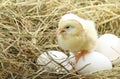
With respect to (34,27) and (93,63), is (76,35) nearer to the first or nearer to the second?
(93,63)

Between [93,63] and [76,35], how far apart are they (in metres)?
0.16

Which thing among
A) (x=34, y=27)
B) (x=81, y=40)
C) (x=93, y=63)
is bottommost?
(x=93, y=63)

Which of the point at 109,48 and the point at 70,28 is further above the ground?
the point at 70,28

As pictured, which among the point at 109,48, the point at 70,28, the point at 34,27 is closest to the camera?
the point at 70,28

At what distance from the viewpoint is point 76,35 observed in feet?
7.25

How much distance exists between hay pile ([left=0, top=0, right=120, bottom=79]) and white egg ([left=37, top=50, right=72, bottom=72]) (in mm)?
38

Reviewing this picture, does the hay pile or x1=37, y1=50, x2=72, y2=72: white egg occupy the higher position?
the hay pile

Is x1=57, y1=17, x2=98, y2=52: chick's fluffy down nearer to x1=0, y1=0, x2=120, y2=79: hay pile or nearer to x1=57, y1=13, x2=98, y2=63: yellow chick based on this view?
x1=57, y1=13, x2=98, y2=63: yellow chick

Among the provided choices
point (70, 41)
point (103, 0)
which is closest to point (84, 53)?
point (70, 41)

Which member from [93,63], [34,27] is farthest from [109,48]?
[34,27]

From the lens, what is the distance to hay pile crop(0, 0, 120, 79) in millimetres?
2252

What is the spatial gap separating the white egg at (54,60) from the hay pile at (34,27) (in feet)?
0.13

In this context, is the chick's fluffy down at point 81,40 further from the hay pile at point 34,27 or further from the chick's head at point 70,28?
the hay pile at point 34,27

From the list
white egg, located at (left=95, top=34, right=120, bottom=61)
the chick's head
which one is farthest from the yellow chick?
white egg, located at (left=95, top=34, right=120, bottom=61)
